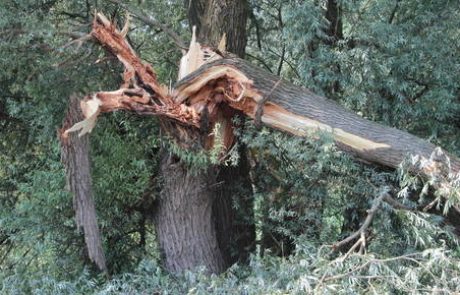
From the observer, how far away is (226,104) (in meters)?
5.72

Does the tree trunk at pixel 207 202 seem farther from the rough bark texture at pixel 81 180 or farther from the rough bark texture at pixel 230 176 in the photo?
the rough bark texture at pixel 81 180

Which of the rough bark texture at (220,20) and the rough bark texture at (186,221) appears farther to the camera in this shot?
the rough bark texture at (220,20)

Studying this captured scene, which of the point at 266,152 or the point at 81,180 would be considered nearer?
the point at 81,180

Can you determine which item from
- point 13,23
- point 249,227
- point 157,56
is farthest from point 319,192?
point 13,23

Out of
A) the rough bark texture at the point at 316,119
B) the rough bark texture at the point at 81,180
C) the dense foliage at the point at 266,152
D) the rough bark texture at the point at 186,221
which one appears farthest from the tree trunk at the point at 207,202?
the rough bark texture at the point at 81,180

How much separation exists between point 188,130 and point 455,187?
2412 mm

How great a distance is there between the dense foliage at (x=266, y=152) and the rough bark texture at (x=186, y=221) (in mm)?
171

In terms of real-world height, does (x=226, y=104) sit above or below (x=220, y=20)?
below

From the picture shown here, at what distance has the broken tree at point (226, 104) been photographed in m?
5.21

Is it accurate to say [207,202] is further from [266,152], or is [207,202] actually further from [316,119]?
[316,119]

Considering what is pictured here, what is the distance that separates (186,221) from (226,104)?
130 centimetres

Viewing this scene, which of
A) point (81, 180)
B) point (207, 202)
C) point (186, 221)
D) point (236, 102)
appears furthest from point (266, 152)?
point (81, 180)

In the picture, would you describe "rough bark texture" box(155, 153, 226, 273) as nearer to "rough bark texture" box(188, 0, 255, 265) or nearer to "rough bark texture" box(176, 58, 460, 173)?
"rough bark texture" box(188, 0, 255, 265)

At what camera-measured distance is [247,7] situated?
671cm
